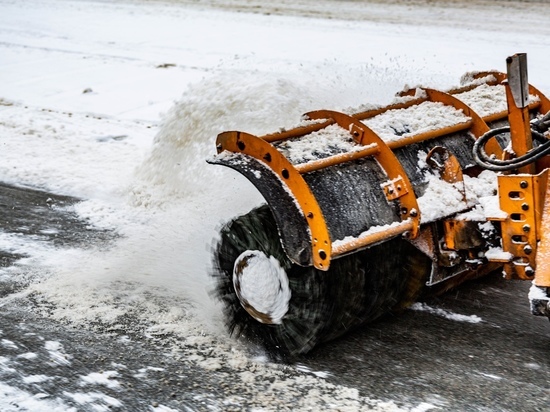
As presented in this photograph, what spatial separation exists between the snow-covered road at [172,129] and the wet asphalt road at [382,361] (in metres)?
0.03

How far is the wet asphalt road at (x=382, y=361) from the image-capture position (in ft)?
11.5

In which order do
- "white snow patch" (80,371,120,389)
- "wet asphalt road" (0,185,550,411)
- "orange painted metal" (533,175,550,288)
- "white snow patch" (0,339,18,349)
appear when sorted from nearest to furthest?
"orange painted metal" (533,175,550,288), "wet asphalt road" (0,185,550,411), "white snow patch" (80,371,120,389), "white snow patch" (0,339,18,349)

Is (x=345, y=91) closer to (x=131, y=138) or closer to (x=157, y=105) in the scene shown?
(x=131, y=138)

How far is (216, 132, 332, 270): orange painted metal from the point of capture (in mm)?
3377

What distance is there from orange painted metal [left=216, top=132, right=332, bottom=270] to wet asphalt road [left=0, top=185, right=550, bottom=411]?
623mm

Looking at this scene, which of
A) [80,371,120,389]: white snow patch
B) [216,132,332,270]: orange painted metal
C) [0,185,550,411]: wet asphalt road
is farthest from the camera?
[80,371,120,389]: white snow patch

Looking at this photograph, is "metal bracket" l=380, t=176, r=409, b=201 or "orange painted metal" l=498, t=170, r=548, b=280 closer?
"orange painted metal" l=498, t=170, r=548, b=280

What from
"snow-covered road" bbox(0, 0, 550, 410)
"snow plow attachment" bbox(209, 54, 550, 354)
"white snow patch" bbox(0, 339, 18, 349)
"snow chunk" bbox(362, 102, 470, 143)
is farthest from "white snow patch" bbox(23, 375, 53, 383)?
"snow chunk" bbox(362, 102, 470, 143)

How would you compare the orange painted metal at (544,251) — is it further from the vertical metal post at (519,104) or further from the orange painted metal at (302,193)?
the orange painted metal at (302,193)

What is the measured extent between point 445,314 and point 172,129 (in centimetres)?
292

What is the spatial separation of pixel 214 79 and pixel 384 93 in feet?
4.42

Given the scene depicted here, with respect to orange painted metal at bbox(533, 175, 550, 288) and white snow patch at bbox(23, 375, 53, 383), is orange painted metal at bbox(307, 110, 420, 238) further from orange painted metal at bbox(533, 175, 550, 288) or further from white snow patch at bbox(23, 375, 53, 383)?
white snow patch at bbox(23, 375, 53, 383)

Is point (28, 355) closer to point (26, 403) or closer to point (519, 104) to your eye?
point (26, 403)

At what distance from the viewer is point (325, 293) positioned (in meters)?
3.66
